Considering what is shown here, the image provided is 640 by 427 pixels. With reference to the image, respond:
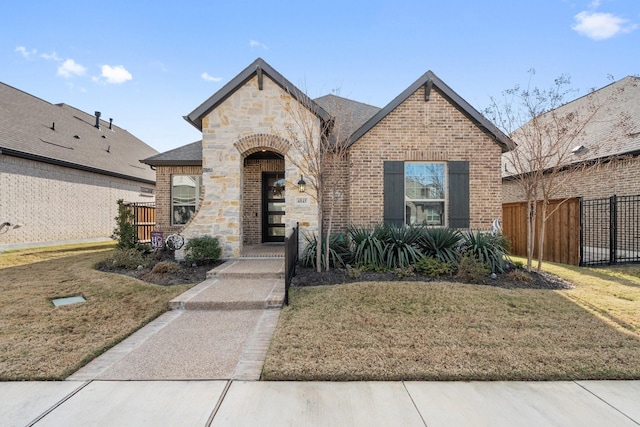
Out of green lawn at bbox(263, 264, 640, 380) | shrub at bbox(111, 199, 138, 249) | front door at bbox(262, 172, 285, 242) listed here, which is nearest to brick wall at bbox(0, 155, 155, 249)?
shrub at bbox(111, 199, 138, 249)

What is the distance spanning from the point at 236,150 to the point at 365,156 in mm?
3511

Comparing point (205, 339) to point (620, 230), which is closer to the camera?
point (205, 339)

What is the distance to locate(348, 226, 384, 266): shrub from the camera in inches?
260

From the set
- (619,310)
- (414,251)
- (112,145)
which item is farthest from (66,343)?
(112,145)

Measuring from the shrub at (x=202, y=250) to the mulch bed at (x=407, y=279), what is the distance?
247 centimetres

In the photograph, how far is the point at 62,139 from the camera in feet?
46.5

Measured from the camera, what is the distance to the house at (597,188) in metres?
8.16

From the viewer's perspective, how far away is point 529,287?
5797 millimetres

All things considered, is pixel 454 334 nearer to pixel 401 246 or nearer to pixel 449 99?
pixel 401 246

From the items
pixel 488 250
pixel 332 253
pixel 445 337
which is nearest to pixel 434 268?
pixel 488 250

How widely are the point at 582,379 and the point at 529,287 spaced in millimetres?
3411

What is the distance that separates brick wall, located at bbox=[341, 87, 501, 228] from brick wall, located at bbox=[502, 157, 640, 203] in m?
3.15

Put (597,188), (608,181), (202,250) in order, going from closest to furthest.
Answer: (202,250) < (608,181) < (597,188)

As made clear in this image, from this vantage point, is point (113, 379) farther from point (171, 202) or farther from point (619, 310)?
point (171, 202)
